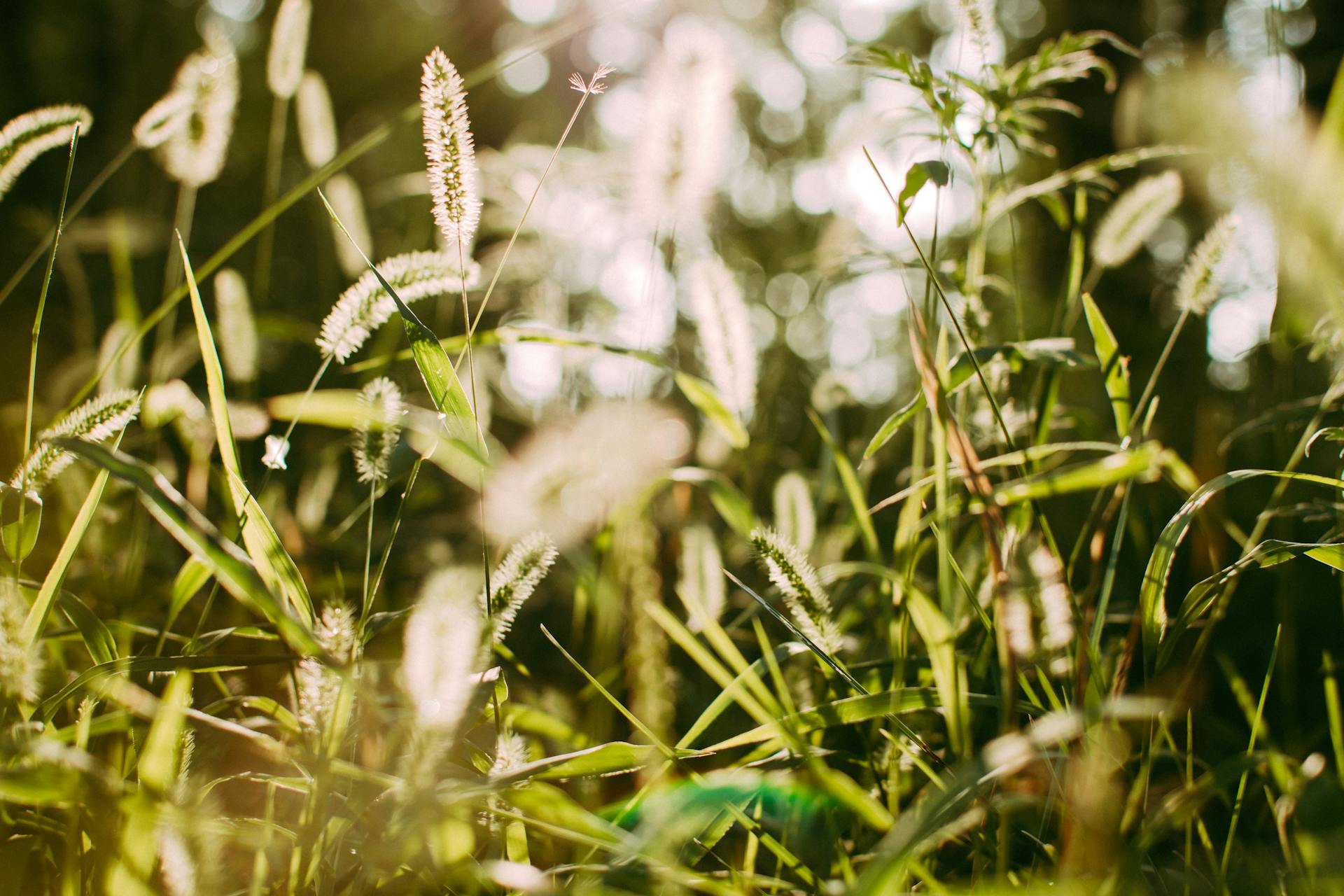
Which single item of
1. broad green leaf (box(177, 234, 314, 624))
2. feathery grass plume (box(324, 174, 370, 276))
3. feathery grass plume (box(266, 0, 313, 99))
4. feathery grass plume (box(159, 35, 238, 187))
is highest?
feathery grass plume (box(266, 0, 313, 99))

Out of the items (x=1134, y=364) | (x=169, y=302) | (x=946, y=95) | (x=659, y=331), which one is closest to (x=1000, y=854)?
(x=946, y=95)

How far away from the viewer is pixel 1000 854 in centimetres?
56

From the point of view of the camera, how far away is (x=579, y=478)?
1.34m

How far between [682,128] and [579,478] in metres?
0.58

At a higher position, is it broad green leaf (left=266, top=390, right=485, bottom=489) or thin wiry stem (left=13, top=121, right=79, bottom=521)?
thin wiry stem (left=13, top=121, right=79, bottom=521)

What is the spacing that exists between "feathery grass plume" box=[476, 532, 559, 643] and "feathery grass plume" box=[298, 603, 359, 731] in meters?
0.12

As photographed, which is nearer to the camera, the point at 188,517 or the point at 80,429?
the point at 188,517

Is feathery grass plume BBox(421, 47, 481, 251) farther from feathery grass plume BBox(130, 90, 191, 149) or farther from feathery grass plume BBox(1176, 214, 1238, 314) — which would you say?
feathery grass plume BBox(1176, 214, 1238, 314)

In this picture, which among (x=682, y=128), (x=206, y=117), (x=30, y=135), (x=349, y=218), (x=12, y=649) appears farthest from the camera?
(x=349, y=218)

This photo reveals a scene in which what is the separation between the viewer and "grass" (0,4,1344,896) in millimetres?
603

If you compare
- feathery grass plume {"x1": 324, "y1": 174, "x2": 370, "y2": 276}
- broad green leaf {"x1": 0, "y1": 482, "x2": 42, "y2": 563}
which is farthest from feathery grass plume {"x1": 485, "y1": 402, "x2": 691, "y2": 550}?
feathery grass plume {"x1": 324, "y1": 174, "x2": 370, "y2": 276}

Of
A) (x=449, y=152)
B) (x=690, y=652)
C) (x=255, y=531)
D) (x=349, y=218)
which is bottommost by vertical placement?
(x=690, y=652)

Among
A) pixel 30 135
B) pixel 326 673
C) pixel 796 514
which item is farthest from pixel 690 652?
pixel 30 135

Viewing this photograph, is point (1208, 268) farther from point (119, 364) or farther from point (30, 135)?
point (119, 364)
